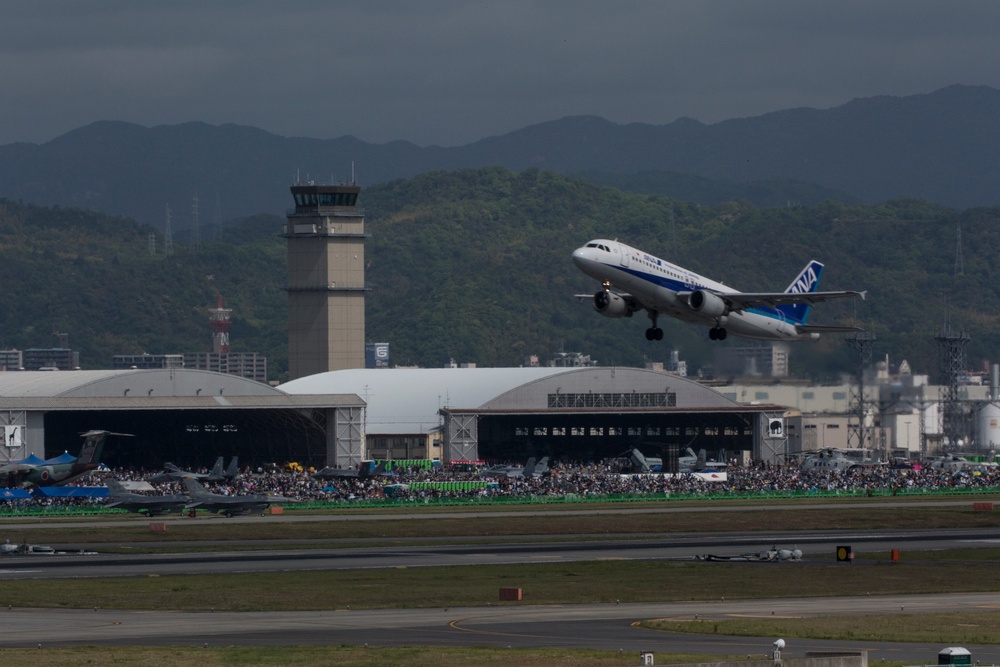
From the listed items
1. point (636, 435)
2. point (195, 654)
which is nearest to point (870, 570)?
point (195, 654)

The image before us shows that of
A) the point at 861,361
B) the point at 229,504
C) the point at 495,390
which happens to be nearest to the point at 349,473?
the point at 495,390

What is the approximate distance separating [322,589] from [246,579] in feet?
17.3

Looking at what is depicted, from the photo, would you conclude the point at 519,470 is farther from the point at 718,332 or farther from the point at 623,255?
the point at 623,255

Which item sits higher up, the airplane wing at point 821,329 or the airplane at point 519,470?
the airplane wing at point 821,329

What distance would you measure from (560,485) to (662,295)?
2207 inches

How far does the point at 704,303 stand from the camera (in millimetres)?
80500

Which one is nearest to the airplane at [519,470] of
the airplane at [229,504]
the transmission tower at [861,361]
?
the transmission tower at [861,361]

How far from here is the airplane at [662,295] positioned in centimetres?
7819

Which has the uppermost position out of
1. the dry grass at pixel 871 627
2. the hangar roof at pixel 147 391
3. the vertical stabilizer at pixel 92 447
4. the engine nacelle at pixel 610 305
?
the engine nacelle at pixel 610 305

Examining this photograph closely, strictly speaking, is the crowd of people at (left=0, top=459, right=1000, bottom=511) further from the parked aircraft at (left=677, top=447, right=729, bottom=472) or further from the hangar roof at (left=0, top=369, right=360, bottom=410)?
the hangar roof at (left=0, top=369, right=360, bottom=410)

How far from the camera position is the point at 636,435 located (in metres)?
180

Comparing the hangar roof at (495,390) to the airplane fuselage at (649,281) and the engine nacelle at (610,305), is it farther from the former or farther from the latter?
the engine nacelle at (610,305)

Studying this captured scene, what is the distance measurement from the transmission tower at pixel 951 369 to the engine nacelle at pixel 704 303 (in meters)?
105

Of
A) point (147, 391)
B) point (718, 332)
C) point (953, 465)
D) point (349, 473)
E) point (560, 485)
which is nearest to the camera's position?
point (718, 332)
